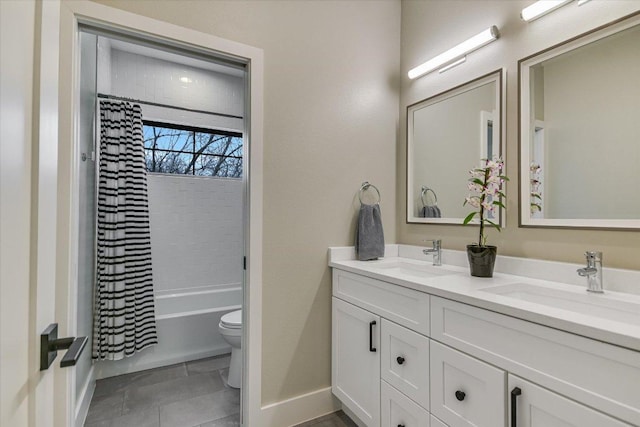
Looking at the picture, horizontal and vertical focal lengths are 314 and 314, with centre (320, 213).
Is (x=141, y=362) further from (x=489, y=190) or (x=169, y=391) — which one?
(x=489, y=190)

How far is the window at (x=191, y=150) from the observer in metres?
3.05

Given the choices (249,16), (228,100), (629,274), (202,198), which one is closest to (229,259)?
(202,198)

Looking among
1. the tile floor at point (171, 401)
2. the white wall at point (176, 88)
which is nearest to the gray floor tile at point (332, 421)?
the tile floor at point (171, 401)

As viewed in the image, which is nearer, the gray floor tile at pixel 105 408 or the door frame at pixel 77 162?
the door frame at pixel 77 162

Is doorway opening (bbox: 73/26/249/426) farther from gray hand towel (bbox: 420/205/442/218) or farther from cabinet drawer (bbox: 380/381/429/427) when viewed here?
gray hand towel (bbox: 420/205/442/218)

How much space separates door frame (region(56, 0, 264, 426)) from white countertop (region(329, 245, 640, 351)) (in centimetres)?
54

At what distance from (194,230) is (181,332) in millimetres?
980

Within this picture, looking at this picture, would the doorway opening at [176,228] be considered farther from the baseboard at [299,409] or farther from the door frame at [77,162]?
the baseboard at [299,409]

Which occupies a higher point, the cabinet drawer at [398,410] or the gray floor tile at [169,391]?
the cabinet drawer at [398,410]

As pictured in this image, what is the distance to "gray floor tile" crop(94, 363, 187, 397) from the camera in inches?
85.2

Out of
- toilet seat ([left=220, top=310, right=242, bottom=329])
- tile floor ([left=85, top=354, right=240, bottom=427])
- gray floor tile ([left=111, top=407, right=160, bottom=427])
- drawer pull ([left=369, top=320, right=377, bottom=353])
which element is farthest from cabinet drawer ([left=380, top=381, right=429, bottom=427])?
gray floor tile ([left=111, top=407, right=160, bottom=427])

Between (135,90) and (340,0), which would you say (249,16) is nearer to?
(340,0)

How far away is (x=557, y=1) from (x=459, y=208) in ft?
3.36

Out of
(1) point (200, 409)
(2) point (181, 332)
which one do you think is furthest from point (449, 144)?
(2) point (181, 332)
